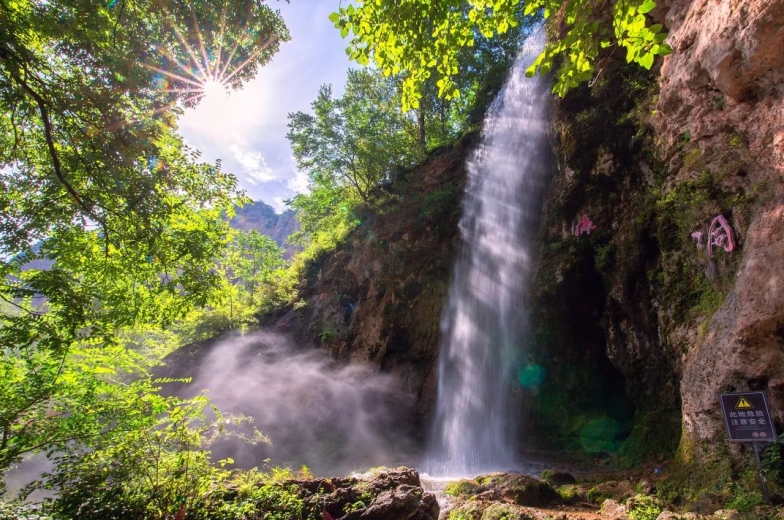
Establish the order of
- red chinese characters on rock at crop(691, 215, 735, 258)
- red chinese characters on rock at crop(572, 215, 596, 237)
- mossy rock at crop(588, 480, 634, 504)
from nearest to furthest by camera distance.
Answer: mossy rock at crop(588, 480, 634, 504) → red chinese characters on rock at crop(691, 215, 735, 258) → red chinese characters on rock at crop(572, 215, 596, 237)

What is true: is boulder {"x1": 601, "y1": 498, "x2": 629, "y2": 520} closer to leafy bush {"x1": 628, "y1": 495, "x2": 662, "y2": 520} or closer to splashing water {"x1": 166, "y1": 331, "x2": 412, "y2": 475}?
leafy bush {"x1": 628, "y1": 495, "x2": 662, "y2": 520}

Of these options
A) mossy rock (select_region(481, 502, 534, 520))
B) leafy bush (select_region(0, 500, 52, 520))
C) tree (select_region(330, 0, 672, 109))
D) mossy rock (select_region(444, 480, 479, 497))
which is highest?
tree (select_region(330, 0, 672, 109))

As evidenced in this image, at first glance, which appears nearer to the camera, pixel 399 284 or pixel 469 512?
pixel 469 512

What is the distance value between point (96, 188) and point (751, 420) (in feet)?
32.1

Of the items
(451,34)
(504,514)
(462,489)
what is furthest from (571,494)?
(451,34)

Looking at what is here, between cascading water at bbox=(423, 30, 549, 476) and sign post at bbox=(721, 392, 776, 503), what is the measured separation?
22.1 feet

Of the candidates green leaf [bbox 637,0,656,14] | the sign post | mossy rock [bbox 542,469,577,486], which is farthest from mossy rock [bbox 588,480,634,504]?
green leaf [bbox 637,0,656,14]

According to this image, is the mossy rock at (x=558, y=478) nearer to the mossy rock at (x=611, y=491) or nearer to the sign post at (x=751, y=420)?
the mossy rock at (x=611, y=491)

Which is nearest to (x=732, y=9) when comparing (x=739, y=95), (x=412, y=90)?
(x=739, y=95)

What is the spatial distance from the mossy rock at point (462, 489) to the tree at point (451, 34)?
6.69 meters

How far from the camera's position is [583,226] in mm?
11836

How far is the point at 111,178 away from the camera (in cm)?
632

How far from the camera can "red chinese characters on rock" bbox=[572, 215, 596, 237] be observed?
460 inches

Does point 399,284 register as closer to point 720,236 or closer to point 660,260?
point 660,260
